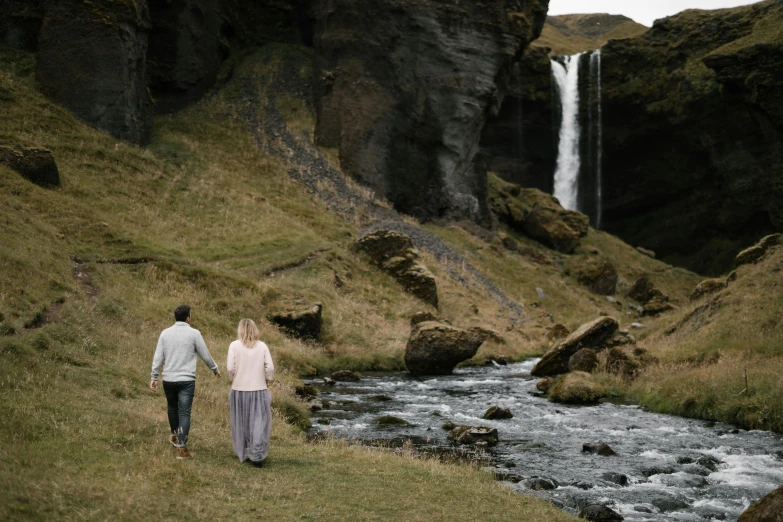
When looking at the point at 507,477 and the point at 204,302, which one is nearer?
the point at 507,477

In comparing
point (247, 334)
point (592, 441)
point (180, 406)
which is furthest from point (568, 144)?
point (180, 406)

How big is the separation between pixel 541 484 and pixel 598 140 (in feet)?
267

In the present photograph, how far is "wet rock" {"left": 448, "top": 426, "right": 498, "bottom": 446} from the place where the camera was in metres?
18.9

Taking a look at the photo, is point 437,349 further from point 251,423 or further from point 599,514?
point 251,423

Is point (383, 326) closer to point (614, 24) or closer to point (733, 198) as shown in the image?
point (733, 198)

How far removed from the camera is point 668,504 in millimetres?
13531

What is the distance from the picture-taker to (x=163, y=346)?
12891 millimetres

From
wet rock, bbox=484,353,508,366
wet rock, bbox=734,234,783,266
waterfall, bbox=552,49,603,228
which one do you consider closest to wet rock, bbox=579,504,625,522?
wet rock, bbox=484,353,508,366

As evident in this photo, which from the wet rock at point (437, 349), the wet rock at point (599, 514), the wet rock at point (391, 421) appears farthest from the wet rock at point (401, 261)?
the wet rock at point (599, 514)

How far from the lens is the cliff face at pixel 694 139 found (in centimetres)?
7294

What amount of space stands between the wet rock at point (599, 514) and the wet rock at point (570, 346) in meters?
19.4

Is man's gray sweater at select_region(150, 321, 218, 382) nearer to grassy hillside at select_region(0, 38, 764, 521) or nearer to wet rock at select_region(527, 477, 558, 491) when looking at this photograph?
grassy hillside at select_region(0, 38, 764, 521)

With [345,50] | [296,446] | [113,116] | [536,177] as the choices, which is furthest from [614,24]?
[296,446]

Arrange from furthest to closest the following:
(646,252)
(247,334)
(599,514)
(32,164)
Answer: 1. (646,252)
2. (32,164)
3. (247,334)
4. (599,514)
